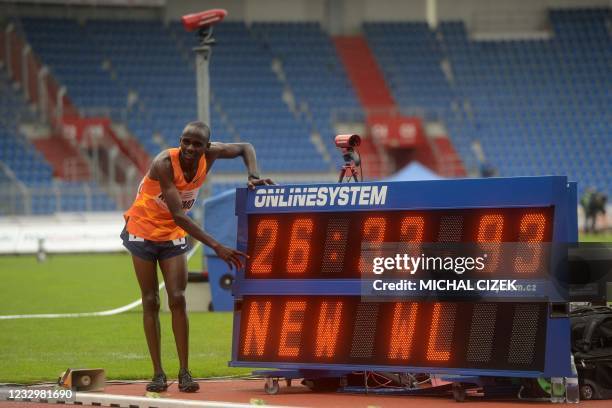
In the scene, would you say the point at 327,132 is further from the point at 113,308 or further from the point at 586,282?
the point at 586,282

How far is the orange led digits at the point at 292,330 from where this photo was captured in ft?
30.4

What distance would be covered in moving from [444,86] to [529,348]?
45.3m

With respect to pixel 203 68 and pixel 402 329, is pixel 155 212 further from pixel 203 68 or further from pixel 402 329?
pixel 203 68

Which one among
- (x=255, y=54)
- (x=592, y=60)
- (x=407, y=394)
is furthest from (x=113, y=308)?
(x=592, y=60)

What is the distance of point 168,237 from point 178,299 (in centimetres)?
48

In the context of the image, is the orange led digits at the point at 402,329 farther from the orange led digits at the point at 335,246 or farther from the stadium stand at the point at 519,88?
the stadium stand at the point at 519,88

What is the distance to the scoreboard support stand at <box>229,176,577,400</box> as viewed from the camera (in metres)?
8.48

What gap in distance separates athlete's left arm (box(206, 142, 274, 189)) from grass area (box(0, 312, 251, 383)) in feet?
7.37

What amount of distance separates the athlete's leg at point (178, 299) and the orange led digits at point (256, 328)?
473 millimetres

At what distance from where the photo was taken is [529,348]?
845 cm

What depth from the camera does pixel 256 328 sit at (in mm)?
9445

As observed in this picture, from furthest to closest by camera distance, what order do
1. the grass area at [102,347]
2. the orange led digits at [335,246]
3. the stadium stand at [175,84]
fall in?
the stadium stand at [175,84] < the grass area at [102,347] < the orange led digits at [335,246]

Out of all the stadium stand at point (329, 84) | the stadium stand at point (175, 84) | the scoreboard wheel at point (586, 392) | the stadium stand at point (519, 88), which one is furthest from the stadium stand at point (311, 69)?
the scoreboard wheel at point (586, 392)

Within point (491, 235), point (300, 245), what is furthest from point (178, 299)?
point (491, 235)
